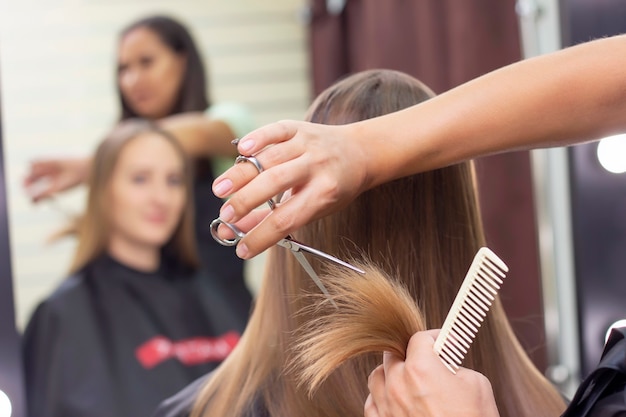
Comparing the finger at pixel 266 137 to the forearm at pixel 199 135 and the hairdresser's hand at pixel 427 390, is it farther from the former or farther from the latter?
the forearm at pixel 199 135

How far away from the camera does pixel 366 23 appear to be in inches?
74.3

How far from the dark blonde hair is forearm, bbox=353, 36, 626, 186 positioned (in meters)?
1.03

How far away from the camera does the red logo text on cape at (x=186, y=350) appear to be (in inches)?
59.2

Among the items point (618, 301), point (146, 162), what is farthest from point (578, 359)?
point (146, 162)

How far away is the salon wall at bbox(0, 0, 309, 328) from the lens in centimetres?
167

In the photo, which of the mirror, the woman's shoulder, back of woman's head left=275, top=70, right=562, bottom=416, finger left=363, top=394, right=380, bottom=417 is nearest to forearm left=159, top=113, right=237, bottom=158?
the mirror

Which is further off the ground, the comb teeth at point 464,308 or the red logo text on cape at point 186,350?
the comb teeth at point 464,308

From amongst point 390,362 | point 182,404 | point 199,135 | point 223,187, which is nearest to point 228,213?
point 223,187

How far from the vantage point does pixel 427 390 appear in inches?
22.5

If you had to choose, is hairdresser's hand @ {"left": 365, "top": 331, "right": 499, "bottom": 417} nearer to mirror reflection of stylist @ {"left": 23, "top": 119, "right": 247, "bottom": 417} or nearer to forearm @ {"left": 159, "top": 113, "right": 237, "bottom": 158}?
mirror reflection of stylist @ {"left": 23, "top": 119, "right": 247, "bottom": 417}

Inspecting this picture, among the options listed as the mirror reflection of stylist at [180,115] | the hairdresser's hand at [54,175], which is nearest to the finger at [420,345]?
the mirror reflection of stylist at [180,115]

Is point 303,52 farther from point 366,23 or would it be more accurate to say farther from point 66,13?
point 66,13

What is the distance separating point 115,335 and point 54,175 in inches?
15.3

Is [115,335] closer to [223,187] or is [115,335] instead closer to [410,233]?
[410,233]
